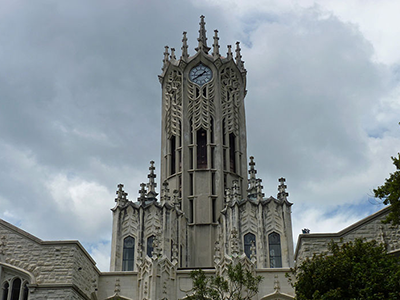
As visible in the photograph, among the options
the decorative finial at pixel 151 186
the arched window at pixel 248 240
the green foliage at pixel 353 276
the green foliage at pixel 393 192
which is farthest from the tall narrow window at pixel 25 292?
the decorative finial at pixel 151 186

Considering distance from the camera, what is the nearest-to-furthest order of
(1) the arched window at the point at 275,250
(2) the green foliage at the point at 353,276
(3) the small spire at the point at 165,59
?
1. (2) the green foliage at the point at 353,276
2. (1) the arched window at the point at 275,250
3. (3) the small spire at the point at 165,59

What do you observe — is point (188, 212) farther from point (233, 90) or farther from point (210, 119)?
point (233, 90)

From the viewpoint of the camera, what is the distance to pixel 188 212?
4722cm

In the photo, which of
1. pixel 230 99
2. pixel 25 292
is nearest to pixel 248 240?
pixel 230 99

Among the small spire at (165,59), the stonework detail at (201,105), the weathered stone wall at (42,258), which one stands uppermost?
the small spire at (165,59)

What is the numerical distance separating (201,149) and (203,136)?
4.48 feet

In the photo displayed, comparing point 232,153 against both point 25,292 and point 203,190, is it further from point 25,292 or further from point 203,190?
point 25,292

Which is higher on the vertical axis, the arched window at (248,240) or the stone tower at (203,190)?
the stone tower at (203,190)

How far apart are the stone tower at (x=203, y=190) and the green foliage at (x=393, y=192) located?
13.0 meters

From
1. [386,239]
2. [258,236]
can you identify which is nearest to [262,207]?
[258,236]

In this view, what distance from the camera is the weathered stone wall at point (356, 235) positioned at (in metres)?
27.0

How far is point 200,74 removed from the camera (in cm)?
5338

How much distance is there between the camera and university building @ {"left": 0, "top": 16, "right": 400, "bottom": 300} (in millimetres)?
27125

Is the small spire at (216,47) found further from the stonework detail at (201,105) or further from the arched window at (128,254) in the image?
the arched window at (128,254)
